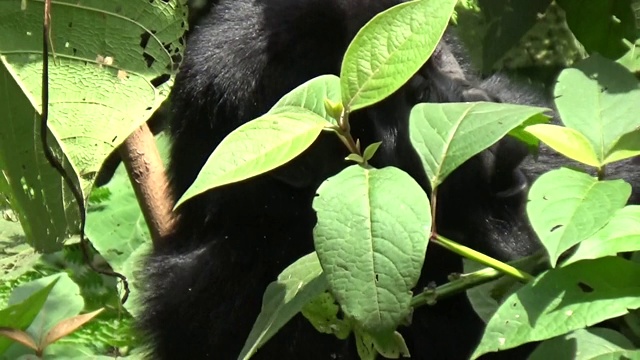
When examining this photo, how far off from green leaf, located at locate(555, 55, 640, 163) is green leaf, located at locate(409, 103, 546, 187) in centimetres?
9

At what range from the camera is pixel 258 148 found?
983 millimetres

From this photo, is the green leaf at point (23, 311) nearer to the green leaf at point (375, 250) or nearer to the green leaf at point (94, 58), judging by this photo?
the green leaf at point (94, 58)

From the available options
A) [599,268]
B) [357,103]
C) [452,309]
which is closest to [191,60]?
[452,309]

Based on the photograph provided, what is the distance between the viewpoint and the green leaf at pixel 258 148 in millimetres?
958

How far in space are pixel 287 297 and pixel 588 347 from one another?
302 millimetres

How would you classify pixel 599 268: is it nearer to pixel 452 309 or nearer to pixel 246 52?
pixel 452 309

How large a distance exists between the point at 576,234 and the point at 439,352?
0.79 m

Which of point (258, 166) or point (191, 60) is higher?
point (258, 166)

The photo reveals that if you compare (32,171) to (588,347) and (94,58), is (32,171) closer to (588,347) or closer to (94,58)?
(94,58)

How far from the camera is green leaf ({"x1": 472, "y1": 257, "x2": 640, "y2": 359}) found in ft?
3.00

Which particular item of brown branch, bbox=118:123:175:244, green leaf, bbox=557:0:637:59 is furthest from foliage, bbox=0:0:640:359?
green leaf, bbox=557:0:637:59

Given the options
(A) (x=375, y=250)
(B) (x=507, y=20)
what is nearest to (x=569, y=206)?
(A) (x=375, y=250)

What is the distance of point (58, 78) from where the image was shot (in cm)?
142

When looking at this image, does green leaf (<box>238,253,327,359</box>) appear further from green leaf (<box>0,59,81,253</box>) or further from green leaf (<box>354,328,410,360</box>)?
green leaf (<box>0,59,81,253</box>)
